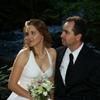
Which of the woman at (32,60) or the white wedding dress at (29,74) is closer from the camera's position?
the woman at (32,60)

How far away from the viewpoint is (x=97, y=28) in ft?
44.0

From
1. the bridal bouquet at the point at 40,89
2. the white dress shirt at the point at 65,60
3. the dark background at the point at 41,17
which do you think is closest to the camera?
the bridal bouquet at the point at 40,89

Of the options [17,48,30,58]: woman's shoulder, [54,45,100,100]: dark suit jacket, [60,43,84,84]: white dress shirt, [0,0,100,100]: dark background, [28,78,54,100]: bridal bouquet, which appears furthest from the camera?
[0,0,100,100]: dark background

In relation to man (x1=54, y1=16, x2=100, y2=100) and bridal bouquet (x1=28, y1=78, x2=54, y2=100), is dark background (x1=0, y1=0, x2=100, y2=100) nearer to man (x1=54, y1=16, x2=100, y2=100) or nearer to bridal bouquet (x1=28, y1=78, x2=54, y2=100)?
man (x1=54, y1=16, x2=100, y2=100)

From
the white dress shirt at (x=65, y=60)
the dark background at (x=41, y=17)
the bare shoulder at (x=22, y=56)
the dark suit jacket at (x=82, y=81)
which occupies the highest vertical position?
the bare shoulder at (x=22, y=56)

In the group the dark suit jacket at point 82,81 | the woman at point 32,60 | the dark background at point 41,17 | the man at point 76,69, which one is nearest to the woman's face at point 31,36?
the woman at point 32,60

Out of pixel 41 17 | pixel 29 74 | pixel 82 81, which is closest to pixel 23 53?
pixel 29 74

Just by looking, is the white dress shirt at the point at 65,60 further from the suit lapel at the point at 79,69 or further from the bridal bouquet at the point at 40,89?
the bridal bouquet at the point at 40,89

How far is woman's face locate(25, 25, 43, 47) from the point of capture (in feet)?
15.7

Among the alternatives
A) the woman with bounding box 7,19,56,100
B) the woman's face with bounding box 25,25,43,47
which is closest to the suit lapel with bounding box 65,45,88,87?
the woman with bounding box 7,19,56,100

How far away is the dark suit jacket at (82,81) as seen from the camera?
15.1ft

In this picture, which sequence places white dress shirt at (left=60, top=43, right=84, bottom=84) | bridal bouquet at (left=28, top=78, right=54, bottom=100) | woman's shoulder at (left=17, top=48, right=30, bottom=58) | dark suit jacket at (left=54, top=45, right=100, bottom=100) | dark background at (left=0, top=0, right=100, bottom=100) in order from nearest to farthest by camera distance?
bridal bouquet at (left=28, top=78, right=54, bottom=100), dark suit jacket at (left=54, top=45, right=100, bottom=100), white dress shirt at (left=60, top=43, right=84, bottom=84), woman's shoulder at (left=17, top=48, right=30, bottom=58), dark background at (left=0, top=0, right=100, bottom=100)

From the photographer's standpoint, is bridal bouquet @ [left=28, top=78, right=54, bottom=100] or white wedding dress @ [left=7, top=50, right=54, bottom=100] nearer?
bridal bouquet @ [left=28, top=78, right=54, bottom=100]

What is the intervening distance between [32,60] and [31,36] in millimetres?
300
